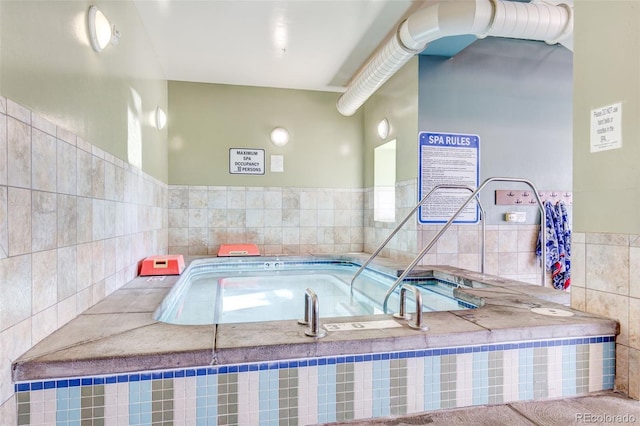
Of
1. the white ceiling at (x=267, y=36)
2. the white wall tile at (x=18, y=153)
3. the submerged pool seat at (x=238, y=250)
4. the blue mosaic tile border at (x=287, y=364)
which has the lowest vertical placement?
the blue mosaic tile border at (x=287, y=364)

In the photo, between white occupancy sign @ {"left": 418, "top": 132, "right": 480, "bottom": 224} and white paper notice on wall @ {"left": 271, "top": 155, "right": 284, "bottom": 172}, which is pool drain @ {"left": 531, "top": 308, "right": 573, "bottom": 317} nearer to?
white occupancy sign @ {"left": 418, "top": 132, "right": 480, "bottom": 224}

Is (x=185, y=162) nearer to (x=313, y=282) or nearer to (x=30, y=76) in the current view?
(x=313, y=282)

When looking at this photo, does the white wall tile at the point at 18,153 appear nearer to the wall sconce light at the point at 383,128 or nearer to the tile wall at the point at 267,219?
the tile wall at the point at 267,219

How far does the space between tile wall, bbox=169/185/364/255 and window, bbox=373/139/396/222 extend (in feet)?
1.40

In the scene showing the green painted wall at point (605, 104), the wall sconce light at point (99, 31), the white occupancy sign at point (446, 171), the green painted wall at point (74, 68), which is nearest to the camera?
the green painted wall at point (74, 68)

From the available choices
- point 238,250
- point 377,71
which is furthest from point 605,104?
point 238,250

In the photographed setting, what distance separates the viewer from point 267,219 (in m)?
5.11

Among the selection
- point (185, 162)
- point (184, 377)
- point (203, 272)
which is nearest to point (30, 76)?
point (184, 377)

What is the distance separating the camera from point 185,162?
4938 mm

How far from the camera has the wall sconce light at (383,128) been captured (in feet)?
14.9

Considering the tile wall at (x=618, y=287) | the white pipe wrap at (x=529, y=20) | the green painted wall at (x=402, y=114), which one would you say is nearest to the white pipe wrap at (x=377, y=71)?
the green painted wall at (x=402, y=114)

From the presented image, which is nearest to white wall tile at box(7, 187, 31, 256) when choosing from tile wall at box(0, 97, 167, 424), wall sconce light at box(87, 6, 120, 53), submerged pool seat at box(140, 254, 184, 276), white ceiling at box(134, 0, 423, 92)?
tile wall at box(0, 97, 167, 424)

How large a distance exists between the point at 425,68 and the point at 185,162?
10.7 feet

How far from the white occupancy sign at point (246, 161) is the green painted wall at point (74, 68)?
1.61 metres
